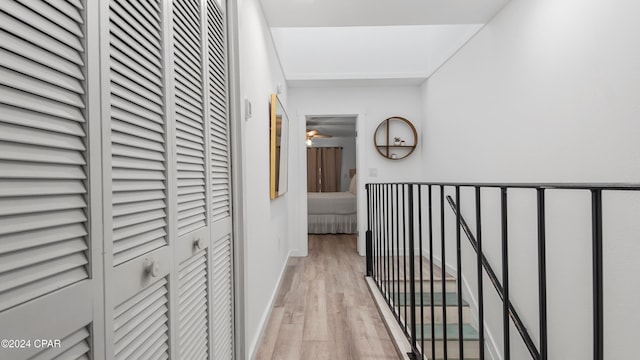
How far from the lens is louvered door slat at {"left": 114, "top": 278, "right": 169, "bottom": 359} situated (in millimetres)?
706

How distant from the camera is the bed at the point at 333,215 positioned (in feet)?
21.2

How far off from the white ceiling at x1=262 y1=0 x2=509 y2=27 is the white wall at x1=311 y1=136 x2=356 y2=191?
732 cm

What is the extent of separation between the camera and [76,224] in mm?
568

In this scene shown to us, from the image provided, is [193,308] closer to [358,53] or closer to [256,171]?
[256,171]

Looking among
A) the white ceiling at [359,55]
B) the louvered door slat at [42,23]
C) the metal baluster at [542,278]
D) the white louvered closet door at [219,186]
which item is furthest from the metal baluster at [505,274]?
the white ceiling at [359,55]

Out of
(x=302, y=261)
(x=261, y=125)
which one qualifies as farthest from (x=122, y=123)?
(x=302, y=261)

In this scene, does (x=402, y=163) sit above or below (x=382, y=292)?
above

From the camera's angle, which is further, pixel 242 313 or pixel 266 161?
pixel 266 161

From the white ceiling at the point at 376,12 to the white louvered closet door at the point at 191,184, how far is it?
143cm

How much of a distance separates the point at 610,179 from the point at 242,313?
1.92m

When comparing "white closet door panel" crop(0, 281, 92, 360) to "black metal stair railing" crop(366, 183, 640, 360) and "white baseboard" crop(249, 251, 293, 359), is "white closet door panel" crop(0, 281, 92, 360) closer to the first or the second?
"black metal stair railing" crop(366, 183, 640, 360)

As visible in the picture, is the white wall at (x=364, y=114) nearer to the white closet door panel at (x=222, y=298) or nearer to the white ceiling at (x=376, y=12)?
the white ceiling at (x=376, y=12)

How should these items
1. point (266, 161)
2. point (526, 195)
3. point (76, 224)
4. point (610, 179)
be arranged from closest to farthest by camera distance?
point (76, 224) < point (610, 179) < point (526, 195) < point (266, 161)

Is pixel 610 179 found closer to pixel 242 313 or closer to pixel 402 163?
pixel 242 313
